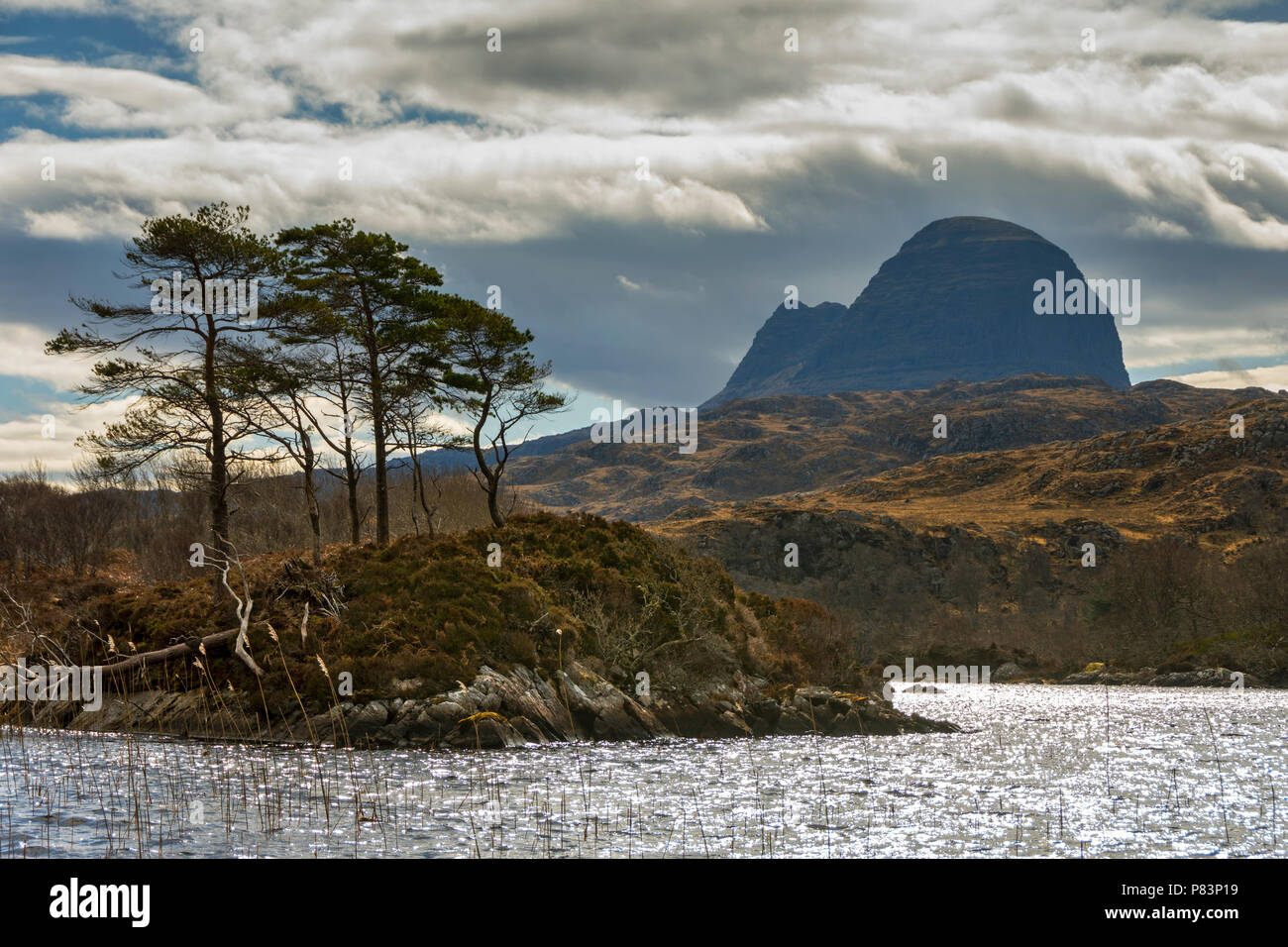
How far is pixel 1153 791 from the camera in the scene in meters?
28.0

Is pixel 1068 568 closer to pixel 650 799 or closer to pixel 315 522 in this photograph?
pixel 315 522

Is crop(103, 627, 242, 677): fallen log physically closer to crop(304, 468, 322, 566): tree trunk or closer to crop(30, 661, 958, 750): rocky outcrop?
crop(30, 661, 958, 750): rocky outcrop

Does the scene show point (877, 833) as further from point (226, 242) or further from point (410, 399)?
point (410, 399)

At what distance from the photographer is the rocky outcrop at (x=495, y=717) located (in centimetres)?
3503

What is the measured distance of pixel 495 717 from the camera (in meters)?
36.6

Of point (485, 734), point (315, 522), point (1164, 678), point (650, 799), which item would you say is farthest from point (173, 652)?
point (1164, 678)

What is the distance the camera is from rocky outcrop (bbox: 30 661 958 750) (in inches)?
1379

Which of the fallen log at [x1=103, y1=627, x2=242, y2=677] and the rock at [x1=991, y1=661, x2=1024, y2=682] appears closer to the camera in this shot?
the fallen log at [x1=103, y1=627, x2=242, y2=677]

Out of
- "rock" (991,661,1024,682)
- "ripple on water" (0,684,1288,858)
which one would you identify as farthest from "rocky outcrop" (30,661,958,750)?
"rock" (991,661,1024,682)

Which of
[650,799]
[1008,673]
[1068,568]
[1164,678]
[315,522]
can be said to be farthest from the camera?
[1068,568]

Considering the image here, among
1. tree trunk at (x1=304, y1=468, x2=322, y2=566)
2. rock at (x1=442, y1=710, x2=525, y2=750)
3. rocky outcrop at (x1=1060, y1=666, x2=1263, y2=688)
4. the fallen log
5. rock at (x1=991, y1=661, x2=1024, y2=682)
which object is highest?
tree trunk at (x1=304, y1=468, x2=322, y2=566)

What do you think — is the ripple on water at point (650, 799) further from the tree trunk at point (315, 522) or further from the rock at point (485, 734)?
the tree trunk at point (315, 522)
